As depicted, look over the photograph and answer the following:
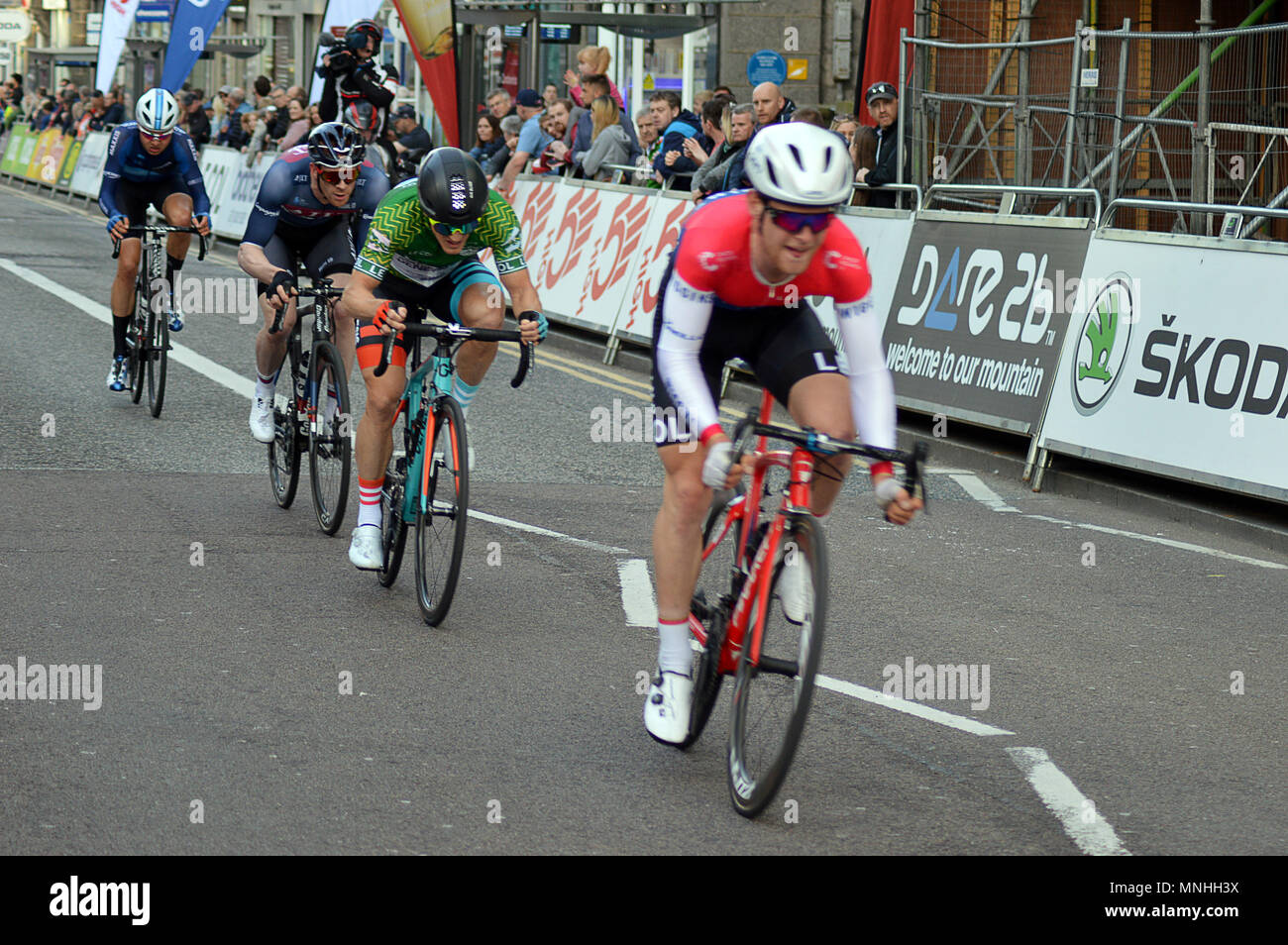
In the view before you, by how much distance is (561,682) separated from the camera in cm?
613

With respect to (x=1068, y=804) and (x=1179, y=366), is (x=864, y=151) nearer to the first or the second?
(x=1179, y=366)

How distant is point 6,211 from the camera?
3250cm

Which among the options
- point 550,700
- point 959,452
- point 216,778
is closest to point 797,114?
point 959,452

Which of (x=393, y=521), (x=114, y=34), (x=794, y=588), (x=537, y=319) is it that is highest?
(x=114, y=34)

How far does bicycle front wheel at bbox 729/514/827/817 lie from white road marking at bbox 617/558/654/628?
2054mm

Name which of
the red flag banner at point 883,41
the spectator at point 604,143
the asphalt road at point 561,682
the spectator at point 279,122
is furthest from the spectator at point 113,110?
the asphalt road at point 561,682

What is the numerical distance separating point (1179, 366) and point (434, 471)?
4.54 m

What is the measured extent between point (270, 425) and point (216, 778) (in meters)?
4.48

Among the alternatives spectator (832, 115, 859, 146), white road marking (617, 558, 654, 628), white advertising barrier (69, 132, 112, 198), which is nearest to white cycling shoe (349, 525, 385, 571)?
white road marking (617, 558, 654, 628)

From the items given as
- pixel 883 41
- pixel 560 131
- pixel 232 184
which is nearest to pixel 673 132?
pixel 883 41

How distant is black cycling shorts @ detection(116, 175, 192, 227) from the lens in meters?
12.4

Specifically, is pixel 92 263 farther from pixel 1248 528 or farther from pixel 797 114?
pixel 1248 528

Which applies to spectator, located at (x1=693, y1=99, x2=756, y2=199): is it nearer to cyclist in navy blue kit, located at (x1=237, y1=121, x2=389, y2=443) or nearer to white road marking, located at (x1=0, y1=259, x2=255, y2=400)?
white road marking, located at (x1=0, y1=259, x2=255, y2=400)

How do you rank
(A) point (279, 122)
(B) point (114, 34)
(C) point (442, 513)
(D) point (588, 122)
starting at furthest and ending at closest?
(B) point (114, 34), (A) point (279, 122), (D) point (588, 122), (C) point (442, 513)
